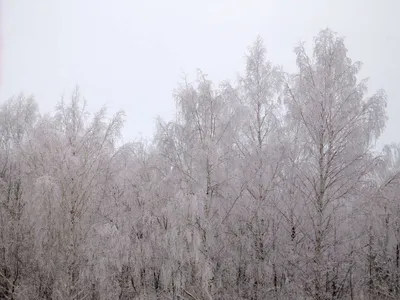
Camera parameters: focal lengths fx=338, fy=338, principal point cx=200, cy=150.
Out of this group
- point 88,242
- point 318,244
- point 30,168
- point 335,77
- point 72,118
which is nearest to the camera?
point 318,244

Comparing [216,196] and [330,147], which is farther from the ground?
[330,147]

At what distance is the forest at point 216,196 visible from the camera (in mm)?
8508

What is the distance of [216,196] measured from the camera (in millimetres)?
9930

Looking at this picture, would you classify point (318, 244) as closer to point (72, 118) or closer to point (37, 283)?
point (37, 283)

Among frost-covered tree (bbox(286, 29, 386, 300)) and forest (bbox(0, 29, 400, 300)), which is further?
forest (bbox(0, 29, 400, 300))

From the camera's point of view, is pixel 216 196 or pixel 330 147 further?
pixel 216 196

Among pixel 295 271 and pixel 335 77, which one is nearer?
pixel 335 77

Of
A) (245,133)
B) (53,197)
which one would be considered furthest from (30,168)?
(245,133)

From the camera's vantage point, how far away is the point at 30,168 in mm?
10469

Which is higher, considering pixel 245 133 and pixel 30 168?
pixel 245 133

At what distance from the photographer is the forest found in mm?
8508

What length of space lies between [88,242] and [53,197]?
1.63 metres

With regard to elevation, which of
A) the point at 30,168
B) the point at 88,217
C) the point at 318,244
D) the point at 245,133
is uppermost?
the point at 245,133

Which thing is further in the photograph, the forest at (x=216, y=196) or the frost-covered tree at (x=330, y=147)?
the forest at (x=216, y=196)
